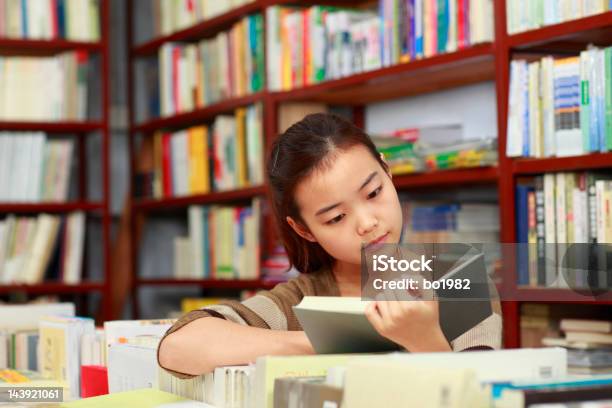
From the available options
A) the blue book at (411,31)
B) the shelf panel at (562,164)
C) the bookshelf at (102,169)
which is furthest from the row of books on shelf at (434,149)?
the bookshelf at (102,169)

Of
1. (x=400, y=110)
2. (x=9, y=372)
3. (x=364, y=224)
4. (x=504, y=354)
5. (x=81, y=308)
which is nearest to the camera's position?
(x=504, y=354)

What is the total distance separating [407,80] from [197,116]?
47.6 inches

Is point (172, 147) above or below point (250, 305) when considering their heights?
above

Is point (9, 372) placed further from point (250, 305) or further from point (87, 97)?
point (87, 97)

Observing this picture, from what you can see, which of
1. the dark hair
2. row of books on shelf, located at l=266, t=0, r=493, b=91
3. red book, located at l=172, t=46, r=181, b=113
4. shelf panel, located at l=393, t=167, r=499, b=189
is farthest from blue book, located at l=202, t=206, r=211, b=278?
the dark hair

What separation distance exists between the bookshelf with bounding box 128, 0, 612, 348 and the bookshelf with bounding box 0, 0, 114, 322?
1.92 ft

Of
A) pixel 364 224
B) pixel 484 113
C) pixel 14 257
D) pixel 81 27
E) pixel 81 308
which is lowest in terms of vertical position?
pixel 81 308

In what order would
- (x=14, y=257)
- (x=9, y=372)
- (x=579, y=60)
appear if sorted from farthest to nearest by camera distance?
(x=14, y=257) < (x=579, y=60) < (x=9, y=372)

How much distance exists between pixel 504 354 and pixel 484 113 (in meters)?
2.14

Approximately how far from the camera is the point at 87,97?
14.4 feet

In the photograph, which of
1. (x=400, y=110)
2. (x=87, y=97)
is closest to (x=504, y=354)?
(x=400, y=110)

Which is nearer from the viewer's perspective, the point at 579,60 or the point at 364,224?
the point at 364,224

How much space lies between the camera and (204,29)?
3.98 m

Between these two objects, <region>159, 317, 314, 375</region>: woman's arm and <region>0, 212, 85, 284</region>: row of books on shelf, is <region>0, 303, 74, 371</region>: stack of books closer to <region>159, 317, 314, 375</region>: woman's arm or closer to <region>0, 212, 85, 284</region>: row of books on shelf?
<region>159, 317, 314, 375</region>: woman's arm
